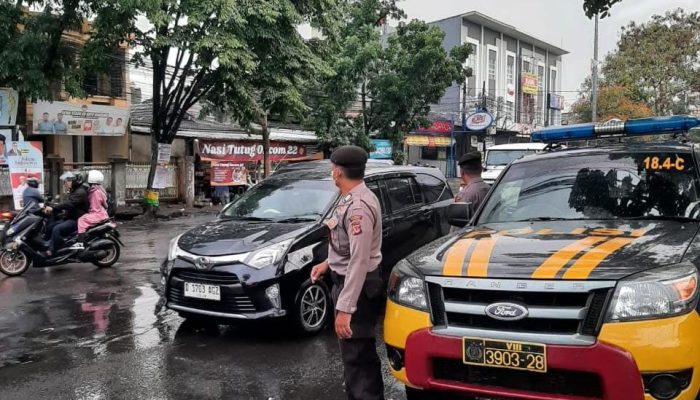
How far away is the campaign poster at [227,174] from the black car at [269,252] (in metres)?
14.7

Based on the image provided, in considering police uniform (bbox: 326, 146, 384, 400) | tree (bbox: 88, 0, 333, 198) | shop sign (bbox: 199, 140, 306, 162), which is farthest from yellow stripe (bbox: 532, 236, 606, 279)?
shop sign (bbox: 199, 140, 306, 162)

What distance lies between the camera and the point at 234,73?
15.5 m

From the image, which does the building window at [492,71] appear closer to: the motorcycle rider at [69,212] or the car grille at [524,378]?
the motorcycle rider at [69,212]

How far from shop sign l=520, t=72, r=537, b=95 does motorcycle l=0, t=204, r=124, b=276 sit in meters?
37.6

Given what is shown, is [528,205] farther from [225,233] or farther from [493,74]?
[493,74]

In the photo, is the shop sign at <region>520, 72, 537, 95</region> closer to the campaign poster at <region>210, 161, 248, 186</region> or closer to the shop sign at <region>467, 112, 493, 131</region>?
the shop sign at <region>467, 112, 493, 131</region>

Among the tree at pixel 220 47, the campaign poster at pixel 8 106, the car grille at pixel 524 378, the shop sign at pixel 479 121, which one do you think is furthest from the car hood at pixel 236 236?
the shop sign at pixel 479 121

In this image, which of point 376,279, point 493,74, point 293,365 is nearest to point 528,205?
point 376,279

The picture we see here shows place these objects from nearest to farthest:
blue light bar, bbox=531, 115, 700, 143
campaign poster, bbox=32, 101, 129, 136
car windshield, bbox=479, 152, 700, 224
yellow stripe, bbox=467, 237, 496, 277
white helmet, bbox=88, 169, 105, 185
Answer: yellow stripe, bbox=467, 237, 496, 277 < car windshield, bbox=479, 152, 700, 224 < blue light bar, bbox=531, 115, 700, 143 < white helmet, bbox=88, 169, 105, 185 < campaign poster, bbox=32, 101, 129, 136

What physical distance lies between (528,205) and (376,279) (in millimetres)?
1517

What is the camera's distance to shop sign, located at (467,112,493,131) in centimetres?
3013

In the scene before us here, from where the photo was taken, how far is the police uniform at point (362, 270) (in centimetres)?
337

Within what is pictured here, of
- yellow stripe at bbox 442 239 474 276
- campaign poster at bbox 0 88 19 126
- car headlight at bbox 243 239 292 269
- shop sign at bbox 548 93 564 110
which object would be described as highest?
shop sign at bbox 548 93 564 110

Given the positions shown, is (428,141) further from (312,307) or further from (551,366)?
(551,366)
